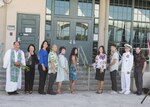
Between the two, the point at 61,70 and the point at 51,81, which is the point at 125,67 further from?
the point at 51,81

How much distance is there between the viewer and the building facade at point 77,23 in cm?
1456

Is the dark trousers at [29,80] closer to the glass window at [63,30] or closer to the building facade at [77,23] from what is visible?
the building facade at [77,23]

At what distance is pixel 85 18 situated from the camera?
15.6 m

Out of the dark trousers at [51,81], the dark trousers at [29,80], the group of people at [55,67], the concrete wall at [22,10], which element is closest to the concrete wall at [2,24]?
the concrete wall at [22,10]

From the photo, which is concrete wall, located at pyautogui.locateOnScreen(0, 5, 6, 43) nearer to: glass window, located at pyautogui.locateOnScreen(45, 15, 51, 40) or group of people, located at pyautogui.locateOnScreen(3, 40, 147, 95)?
glass window, located at pyautogui.locateOnScreen(45, 15, 51, 40)

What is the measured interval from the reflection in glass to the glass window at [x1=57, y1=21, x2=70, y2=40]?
1.39ft

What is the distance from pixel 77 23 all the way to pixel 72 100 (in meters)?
5.46

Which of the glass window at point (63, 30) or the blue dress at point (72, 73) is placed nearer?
the blue dress at point (72, 73)

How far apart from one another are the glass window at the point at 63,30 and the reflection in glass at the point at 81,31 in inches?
16.7

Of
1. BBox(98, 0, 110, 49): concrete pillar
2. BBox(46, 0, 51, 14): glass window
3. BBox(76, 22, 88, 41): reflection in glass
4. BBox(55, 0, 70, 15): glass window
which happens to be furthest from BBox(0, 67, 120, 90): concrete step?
BBox(46, 0, 51, 14): glass window

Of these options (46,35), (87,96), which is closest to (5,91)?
(87,96)

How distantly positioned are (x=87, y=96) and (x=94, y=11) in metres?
5.18

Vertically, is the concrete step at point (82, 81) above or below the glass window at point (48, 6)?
below

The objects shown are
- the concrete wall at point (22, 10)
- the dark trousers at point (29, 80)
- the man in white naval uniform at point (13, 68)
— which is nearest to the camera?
the man in white naval uniform at point (13, 68)
